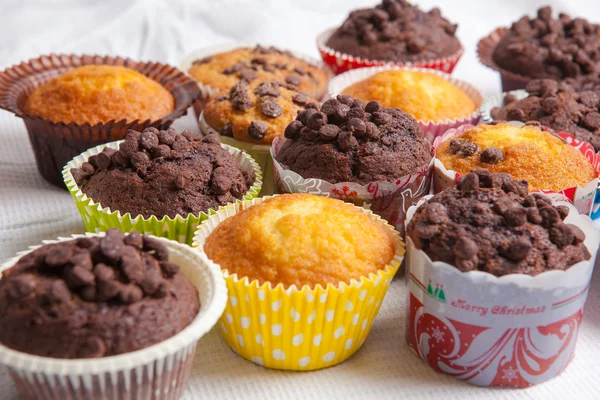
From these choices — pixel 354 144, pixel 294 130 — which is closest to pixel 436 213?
pixel 354 144

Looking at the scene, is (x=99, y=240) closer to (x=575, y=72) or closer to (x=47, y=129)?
(x=47, y=129)

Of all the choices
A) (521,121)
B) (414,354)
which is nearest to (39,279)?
(414,354)

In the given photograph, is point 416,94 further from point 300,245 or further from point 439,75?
point 300,245

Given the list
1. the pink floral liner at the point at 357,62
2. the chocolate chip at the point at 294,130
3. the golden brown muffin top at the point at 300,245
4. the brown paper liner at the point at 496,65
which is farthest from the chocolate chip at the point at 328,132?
the brown paper liner at the point at 496,65

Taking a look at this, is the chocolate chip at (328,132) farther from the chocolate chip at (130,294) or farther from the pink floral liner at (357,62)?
the pink floral liner at (357,62)

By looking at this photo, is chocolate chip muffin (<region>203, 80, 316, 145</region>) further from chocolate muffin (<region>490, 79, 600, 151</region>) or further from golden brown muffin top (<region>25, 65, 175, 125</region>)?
chocolate muffin (<region>490, 79, 600, 151</region>)
